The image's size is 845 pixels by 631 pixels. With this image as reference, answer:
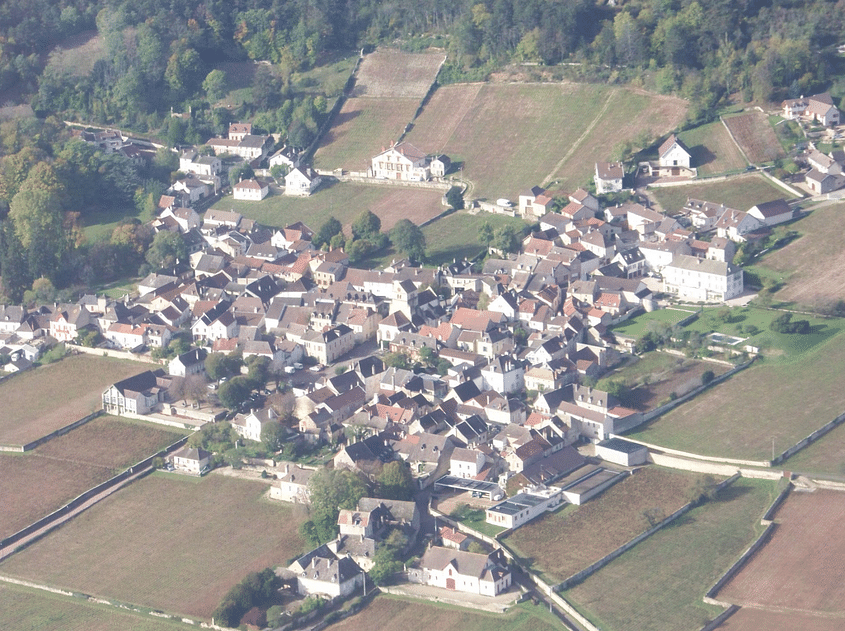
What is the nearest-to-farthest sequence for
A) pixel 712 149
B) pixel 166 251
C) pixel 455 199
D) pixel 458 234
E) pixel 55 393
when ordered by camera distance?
pixel 55 393 < pixel 458 234 < pixel 166 251 < pixel 712 149 < pixel 455 199

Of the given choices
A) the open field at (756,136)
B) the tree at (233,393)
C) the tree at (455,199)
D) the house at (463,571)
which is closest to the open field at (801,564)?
the house at (463,571)

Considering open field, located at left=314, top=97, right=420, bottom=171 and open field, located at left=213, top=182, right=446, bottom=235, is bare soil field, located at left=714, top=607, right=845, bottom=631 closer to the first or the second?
open field, located at left=213, top=182, right=446, bottom=235

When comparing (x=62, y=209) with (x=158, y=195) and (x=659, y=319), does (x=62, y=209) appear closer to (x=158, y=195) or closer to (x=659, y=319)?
(x=158, y=195)

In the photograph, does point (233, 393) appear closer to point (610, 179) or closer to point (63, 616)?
point (63, 616)

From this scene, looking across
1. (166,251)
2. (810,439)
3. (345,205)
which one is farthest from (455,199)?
(810,439)

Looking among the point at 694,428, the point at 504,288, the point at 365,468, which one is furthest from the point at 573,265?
the point at 365,468

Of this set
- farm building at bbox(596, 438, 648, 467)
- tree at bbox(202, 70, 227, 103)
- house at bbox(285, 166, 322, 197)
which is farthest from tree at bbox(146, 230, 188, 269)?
farm building at bbox(596, 438, 648, 467)
